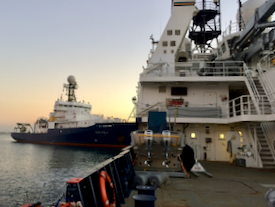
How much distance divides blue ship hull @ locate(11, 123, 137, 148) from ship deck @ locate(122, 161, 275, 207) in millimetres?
21441

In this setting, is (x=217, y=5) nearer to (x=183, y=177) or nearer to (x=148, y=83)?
(x=148, y=83)

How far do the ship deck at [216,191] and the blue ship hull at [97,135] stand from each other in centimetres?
2144

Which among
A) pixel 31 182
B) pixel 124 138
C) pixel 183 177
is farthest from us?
pixel 124 138

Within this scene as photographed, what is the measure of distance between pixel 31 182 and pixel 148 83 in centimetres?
932

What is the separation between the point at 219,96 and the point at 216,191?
27.9ft

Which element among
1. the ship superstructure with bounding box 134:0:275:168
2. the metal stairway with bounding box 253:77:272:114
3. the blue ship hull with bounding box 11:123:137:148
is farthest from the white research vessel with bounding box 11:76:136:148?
the metal stairway with bounding box 253:77:272:114

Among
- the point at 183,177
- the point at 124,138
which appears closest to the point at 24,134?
the point at 124,138

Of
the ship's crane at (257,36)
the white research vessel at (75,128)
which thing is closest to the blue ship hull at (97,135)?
the white research vessel at (75,128)

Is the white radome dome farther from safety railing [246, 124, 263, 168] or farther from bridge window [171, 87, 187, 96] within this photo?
safety railing [246, 124, 263, 168]

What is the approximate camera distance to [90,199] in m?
3.71

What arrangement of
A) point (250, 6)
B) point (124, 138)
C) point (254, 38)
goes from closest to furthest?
point (254, 38), point (250, 6), point (124, 138)

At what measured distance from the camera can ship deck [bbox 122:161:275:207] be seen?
16.1ft

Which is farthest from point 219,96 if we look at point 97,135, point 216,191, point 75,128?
point 75,128

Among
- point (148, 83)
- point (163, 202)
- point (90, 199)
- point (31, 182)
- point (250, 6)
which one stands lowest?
point (31, 182)
